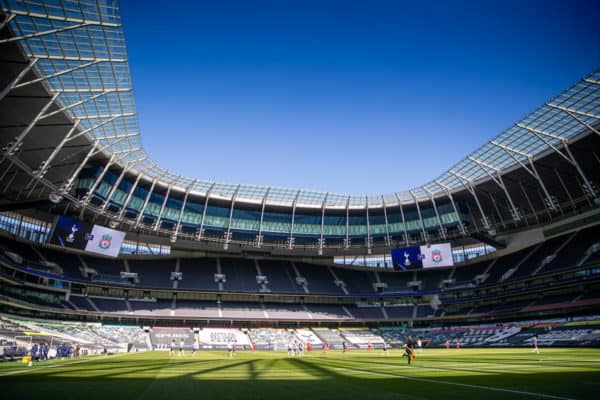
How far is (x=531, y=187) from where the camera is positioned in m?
53.2

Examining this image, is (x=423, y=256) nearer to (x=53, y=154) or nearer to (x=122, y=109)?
(x=122, y=109)

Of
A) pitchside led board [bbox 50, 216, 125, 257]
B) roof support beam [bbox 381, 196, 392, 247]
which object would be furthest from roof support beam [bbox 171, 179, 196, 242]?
roof support beam [bbox 381, 196, 392, 247]

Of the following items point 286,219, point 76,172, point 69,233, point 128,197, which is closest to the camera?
point 76,172

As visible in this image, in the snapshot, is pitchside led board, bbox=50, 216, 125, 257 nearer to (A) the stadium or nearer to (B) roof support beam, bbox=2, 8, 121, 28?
(A) the stadium

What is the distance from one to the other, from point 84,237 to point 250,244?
80.1 ft

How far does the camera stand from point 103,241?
1902 inches

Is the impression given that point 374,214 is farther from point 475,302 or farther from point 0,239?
point 0,239

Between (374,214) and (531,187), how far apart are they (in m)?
24.7

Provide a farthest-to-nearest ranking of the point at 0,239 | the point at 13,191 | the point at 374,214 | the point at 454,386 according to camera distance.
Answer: the point at 374,214
the point at 0,239
the point at 13,191
the point at 454,386

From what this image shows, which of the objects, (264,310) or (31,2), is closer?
(31,2)

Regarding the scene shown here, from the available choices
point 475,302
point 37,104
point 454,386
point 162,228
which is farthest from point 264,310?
point 454,386

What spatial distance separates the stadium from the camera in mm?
30984

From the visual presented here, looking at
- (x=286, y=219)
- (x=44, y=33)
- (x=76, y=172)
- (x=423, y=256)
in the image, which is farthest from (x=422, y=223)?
(x=44, y=33)

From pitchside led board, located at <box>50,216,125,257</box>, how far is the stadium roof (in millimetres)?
9485
